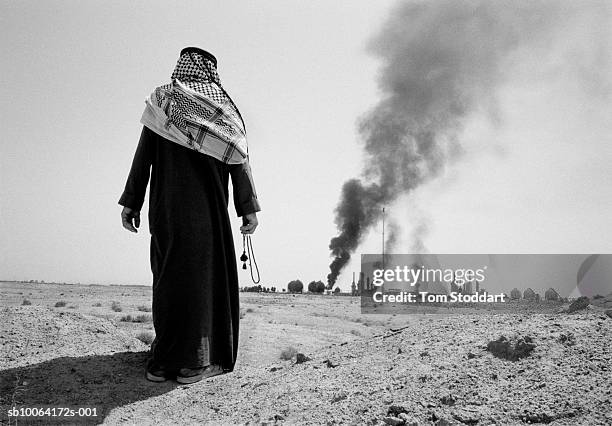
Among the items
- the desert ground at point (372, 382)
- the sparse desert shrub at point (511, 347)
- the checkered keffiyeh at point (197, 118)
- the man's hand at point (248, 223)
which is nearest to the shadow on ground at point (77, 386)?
the desert ground at point (372, 382)

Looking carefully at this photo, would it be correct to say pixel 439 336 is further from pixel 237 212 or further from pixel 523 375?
pixel 237 212

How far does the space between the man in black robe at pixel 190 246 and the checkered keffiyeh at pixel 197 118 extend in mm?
103

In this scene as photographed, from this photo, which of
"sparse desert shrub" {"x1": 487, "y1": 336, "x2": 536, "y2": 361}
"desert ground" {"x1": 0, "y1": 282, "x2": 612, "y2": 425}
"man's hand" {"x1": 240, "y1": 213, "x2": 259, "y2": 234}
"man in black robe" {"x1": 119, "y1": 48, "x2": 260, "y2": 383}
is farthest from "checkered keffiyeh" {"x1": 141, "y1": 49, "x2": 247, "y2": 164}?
"sparse desert shrub" {"x1": 487, "y1": 336, "x2": 536, "y2": 361}

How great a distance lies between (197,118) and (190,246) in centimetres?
115

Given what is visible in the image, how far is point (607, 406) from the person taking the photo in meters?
2.89

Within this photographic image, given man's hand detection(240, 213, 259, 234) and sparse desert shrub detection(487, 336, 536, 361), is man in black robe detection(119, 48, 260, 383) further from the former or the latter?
sparse desert shrub detection(487, 336, 536, 361)

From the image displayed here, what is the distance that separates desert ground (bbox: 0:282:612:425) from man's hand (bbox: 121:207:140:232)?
1295 millimetres

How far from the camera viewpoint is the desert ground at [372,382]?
3.08 meters

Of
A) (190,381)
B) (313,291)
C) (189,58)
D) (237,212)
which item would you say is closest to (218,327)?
(190,381)

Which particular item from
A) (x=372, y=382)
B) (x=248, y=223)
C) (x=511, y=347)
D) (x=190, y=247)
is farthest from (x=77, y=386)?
(x=511, y=347)

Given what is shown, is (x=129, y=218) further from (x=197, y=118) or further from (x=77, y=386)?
(x=77, y=386)

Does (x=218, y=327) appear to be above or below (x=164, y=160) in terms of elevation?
below

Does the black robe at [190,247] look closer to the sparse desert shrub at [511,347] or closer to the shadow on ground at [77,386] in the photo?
the shadow on ground at [77,386]

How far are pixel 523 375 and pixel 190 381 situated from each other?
8.76 ft
